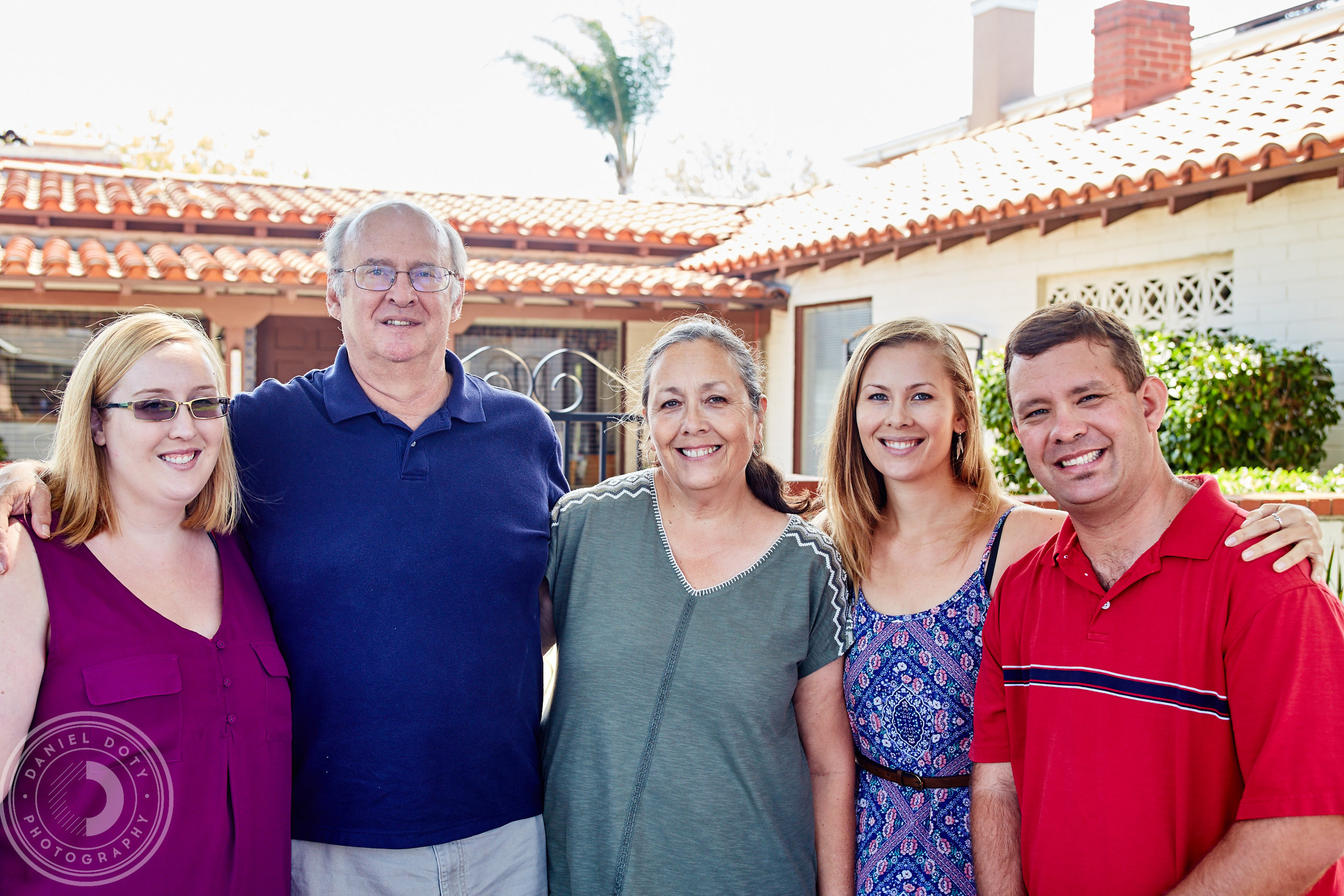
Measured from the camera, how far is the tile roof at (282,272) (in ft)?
32.2

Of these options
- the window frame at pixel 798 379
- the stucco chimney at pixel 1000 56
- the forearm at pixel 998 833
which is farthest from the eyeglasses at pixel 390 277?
the stucco chimney at pixel 1000 56

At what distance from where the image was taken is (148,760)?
6.39ft

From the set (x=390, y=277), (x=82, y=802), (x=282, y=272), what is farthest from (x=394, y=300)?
(x=282, y=272)

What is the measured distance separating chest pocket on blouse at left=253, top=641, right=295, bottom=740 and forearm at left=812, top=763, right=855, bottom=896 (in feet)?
3.73

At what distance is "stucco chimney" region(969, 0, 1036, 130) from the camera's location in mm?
14664

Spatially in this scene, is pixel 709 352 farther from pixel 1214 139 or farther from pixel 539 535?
pixel 1214 139

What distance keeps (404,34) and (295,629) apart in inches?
1712

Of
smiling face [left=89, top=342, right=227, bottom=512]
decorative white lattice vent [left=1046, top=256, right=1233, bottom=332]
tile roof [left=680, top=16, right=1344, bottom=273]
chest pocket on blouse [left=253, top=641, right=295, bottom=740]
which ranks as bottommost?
chest pocket on blouse [left=253, top=641, right=295, bottom=740]

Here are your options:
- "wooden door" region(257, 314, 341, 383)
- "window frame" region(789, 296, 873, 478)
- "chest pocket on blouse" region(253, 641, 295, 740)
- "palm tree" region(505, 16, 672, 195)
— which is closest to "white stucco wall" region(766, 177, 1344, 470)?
"window frame" region(789, 296, 873, 478)

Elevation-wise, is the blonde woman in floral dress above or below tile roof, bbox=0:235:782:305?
below

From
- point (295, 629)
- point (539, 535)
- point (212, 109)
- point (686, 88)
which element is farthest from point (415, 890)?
point (686, 88)

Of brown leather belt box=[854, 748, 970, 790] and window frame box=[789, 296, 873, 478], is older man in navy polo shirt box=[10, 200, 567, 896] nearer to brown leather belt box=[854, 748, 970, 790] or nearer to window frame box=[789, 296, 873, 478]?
brown leather belt box=[854, 748, 970, 790]

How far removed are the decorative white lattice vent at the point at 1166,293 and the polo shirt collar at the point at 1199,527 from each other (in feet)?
20.2

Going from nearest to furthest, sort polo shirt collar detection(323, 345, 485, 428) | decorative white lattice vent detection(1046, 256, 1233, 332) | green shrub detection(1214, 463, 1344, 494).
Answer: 1. polo shirt collar detection(323, 345, 485, 428)
2. green shrub detection(1214, 463, 1344, 494)
3. decorative white lattice vent detection(1046, 256, 1233, 332)
